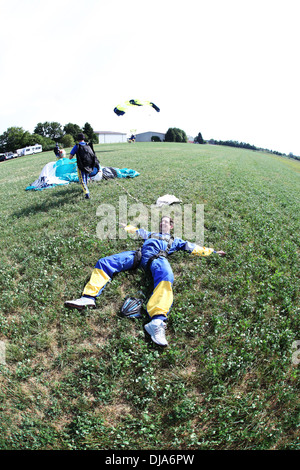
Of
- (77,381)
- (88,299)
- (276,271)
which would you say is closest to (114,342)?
(77,381)

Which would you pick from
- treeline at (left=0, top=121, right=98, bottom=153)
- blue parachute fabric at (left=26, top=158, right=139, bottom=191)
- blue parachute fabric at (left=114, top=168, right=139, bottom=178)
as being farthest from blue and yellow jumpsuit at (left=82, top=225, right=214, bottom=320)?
treeline at (left=0, top=121, right=98, bottom=153)

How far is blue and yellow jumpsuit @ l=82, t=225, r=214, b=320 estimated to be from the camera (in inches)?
159

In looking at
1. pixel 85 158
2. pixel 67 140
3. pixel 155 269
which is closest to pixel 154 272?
Result: pixel 155 269

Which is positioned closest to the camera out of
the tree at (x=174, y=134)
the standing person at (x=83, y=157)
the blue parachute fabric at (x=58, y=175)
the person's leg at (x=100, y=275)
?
the person's leg at (x=100, y=275)

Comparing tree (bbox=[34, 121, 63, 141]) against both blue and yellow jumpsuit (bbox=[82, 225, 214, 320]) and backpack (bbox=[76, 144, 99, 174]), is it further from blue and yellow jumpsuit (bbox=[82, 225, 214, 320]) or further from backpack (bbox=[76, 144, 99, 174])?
blue and yellow jumpsuit (bbox=[82, 225, 214, 320])

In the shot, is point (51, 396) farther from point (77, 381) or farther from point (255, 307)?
point (255, 307)

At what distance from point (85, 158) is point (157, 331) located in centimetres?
746

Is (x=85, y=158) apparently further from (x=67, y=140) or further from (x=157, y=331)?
(x=67, y=140)

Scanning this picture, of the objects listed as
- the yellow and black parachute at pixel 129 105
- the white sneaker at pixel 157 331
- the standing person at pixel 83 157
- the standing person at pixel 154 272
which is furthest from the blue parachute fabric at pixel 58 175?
the yellow and black parachute at pixel 129 105

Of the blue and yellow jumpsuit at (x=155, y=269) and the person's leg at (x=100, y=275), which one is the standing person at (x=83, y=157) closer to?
the blue and yellow jumpsuit at (x=155, y=269)

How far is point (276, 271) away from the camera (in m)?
5.18

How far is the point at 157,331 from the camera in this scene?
364 cm

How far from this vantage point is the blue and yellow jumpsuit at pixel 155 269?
4051mm
